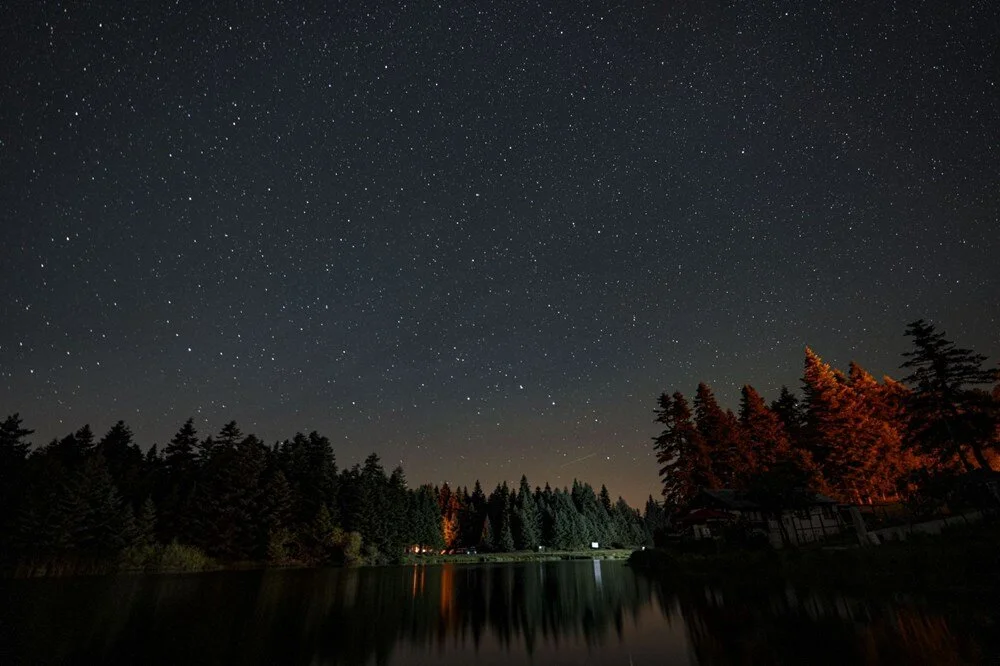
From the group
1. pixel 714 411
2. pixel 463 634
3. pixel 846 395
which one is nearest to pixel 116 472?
pixel 463 634

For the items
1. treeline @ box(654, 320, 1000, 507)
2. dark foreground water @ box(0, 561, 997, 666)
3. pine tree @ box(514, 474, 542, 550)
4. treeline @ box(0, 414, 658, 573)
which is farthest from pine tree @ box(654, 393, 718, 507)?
pine tree @ box(514, 474, 542, 550)

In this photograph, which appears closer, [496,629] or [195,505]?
[496,629]

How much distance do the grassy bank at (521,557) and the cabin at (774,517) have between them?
6032 centimetres

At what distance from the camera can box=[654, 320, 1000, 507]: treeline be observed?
35.7 metres

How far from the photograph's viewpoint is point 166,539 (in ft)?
188

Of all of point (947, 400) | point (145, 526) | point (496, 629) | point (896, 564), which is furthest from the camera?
point (145, 526)

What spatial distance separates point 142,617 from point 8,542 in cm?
3482

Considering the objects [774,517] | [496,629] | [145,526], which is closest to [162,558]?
[145,526]

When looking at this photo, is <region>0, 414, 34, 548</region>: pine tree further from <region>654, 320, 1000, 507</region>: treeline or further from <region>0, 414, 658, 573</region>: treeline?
<region>654, 320, 1000, 507</region>: treeline

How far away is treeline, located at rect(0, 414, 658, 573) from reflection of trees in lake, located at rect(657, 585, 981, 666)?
51.2m

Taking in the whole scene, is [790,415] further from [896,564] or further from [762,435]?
[896,564]

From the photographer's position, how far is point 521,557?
340ft

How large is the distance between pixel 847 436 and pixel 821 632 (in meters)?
40.8

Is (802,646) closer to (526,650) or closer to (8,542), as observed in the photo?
(526,650)
